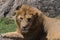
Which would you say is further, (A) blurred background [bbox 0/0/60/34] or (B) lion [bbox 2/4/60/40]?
(A) blurred background [bbox 0/0/60/34]

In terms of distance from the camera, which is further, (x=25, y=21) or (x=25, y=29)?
(x=25, y=21)

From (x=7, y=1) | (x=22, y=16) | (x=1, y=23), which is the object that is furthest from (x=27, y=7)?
(x=7, y=1)

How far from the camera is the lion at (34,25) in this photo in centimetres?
927

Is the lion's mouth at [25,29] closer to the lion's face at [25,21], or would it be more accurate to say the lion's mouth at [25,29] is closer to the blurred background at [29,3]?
the lion's face at [25,21]

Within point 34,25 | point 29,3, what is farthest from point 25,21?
point 29,3

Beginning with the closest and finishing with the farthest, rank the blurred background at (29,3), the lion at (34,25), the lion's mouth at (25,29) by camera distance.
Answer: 1. the lion's mouth at (25,29)
2. the lion at (34,25)
3. the blurred background at (29,3)

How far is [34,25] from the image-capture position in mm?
9336

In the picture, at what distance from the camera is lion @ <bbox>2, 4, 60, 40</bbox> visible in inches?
365

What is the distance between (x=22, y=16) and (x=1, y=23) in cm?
473

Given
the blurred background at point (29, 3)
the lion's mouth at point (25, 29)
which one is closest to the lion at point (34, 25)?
the lion's mouth at point (25, 29)

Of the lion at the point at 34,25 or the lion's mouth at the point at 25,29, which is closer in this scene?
the lion's mouth at the point at 25,29

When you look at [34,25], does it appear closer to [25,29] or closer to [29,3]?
[25,29]

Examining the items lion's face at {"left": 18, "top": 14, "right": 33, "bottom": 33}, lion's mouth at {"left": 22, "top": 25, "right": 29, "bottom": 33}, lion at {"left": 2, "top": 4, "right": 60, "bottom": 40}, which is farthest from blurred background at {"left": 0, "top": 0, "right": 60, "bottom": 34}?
lion's mouth at {"left": 22, "top": 25, "right": 29, "bottom": 33}

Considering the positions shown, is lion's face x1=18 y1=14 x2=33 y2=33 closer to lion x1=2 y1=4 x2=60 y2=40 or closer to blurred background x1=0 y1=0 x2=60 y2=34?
lion x1=2 y1=4 x2=60 y2=40
